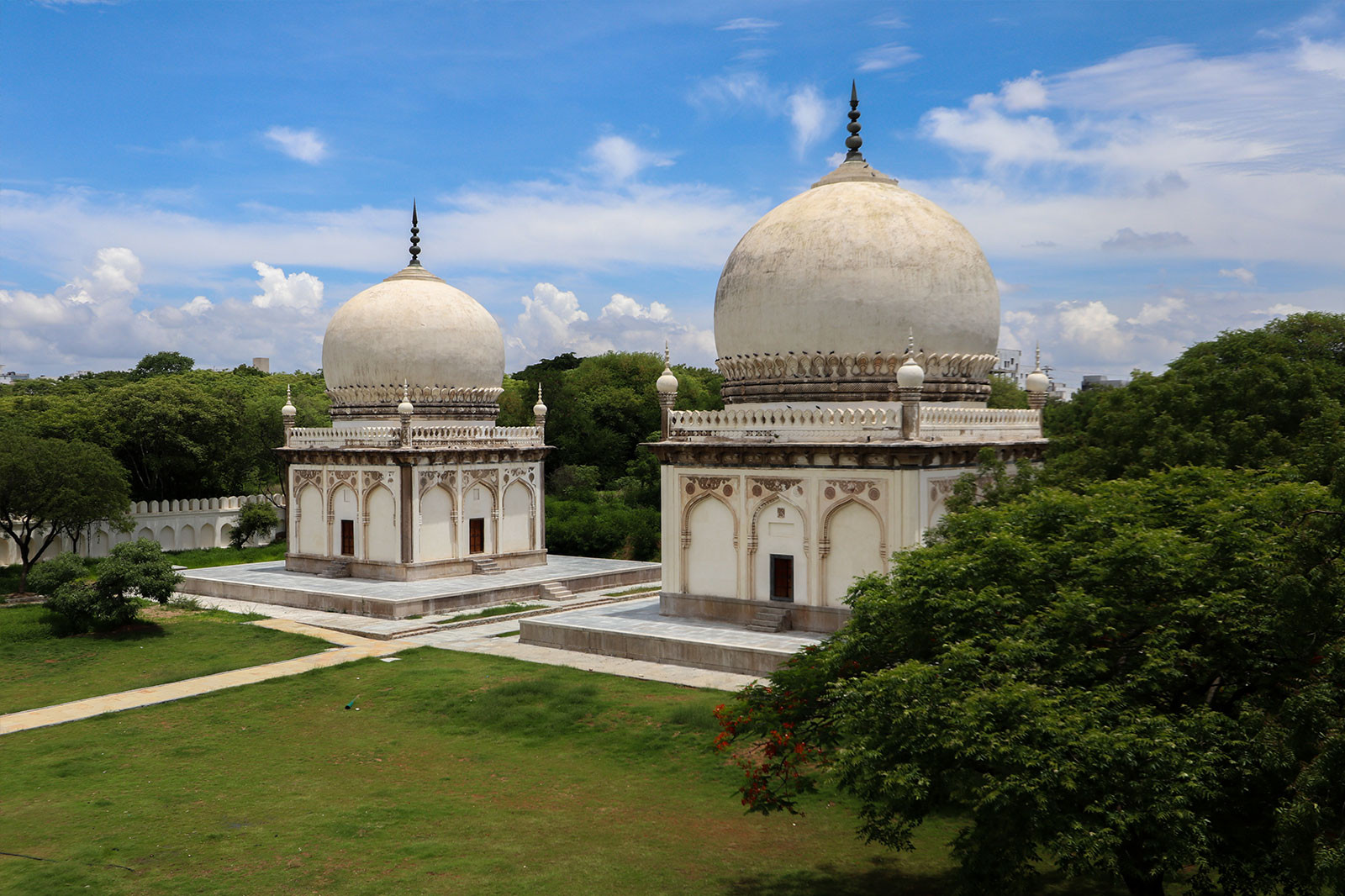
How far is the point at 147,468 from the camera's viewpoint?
4619 centimetres

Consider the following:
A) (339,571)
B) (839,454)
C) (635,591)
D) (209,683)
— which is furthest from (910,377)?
(339,571)

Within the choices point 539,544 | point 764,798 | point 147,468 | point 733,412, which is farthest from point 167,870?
point 147,468

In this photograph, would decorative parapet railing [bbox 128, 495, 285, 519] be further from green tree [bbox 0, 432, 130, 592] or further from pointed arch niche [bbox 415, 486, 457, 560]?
pointed arch niche [bbox 415, 486, 457, 560]

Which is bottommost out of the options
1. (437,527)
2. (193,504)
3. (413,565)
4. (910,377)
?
(413,565)

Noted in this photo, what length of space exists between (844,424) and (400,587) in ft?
47.2

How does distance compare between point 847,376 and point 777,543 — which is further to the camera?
point 847,376

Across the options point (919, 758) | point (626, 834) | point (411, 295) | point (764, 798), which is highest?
point (411, 295)

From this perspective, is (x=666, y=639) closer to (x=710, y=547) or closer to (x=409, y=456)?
(x=710, y=547)

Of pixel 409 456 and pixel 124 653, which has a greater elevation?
pixel 409 456

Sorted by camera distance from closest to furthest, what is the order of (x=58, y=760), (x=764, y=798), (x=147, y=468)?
(x=764, y=798)
(x=58, y=760)
(x=147, y=468)

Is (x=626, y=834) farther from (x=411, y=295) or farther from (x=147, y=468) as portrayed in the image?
(x=147, y=468)

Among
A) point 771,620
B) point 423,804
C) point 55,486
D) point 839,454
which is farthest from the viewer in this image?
point 55,486

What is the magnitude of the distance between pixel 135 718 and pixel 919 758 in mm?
14655

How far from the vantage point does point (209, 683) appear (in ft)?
67.1
